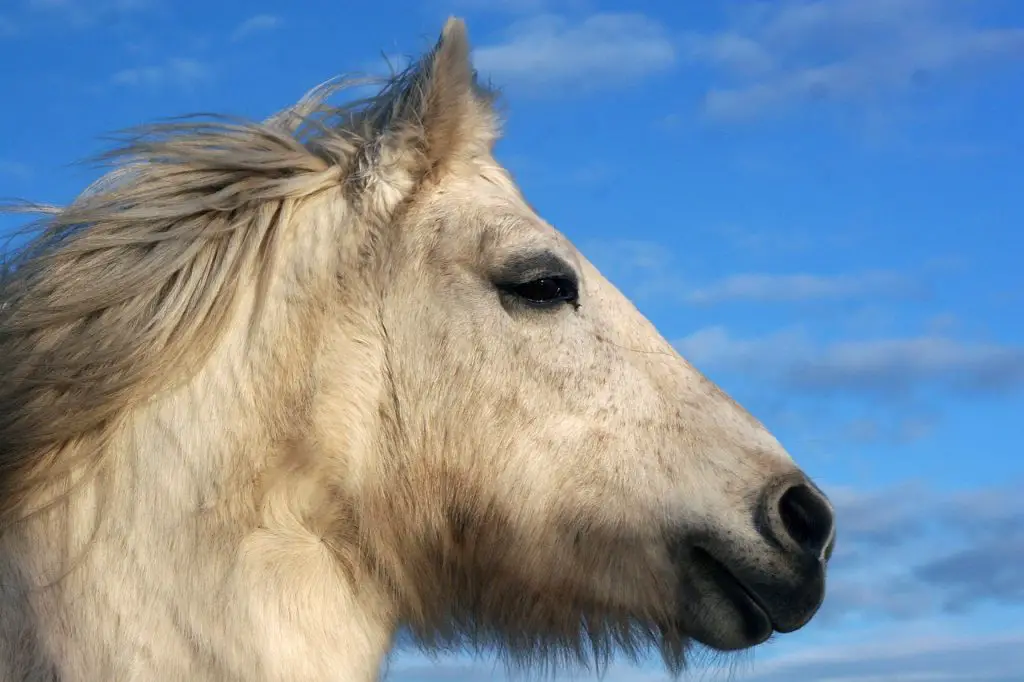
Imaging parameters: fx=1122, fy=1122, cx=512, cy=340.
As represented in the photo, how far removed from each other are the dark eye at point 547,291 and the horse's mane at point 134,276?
616 mm

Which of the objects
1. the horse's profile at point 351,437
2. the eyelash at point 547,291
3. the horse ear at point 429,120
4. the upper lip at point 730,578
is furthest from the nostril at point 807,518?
the horse ear at point 429,120

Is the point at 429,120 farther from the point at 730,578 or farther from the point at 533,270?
the point at 730,578

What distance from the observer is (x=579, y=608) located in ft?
11.4

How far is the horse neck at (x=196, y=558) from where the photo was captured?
2.76m

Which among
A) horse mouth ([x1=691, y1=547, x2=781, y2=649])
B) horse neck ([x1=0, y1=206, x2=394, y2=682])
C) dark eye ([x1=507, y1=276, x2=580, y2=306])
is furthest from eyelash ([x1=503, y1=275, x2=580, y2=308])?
horse mouth ([x1=691, y1=547, x2=781, y2=649])

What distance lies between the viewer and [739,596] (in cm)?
339

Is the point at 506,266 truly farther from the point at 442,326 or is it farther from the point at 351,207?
the point at 351,207

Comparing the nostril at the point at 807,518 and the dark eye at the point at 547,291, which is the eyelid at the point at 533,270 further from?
the nostril at the point at 807,518

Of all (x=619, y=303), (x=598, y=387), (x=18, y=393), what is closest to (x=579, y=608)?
(x=598, y=387)

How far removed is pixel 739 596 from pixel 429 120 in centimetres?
180

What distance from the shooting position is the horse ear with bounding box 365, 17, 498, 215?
356 centimetres

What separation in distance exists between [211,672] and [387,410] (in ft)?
2.81

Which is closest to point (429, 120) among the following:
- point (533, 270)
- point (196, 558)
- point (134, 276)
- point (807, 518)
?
point (533, 270)

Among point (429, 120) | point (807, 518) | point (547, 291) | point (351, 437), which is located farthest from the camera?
point (429, 120)
